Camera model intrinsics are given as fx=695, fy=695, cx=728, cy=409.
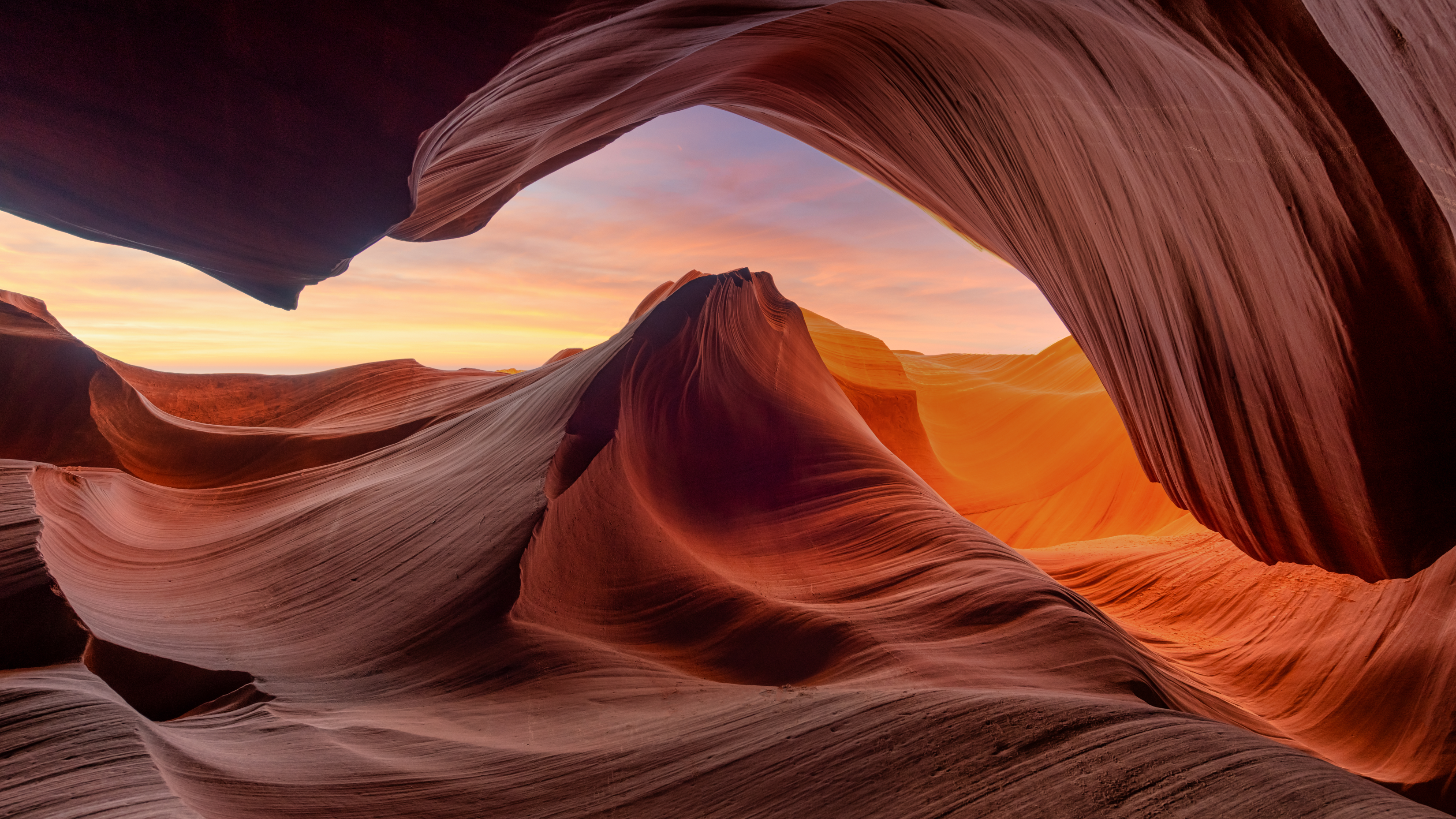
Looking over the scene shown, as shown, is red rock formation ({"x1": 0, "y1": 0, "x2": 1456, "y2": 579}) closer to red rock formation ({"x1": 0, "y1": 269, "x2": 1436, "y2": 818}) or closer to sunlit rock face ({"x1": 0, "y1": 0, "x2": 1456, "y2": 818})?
sunlit rock face ({"x1": 0, "y1": 0, "x2": 1456, "y2": 818})

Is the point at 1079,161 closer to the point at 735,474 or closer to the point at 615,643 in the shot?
the point at 735,474

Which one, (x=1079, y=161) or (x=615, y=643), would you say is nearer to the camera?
(x=615, y=643)

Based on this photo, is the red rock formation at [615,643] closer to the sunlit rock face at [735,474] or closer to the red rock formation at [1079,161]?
the sunlit rock face at [735,474]

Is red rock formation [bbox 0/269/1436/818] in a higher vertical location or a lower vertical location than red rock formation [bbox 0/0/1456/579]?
lower

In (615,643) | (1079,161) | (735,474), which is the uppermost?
(1079,161)

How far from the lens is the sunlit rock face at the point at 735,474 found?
1749mm

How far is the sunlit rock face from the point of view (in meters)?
1.75

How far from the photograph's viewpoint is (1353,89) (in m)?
2.17

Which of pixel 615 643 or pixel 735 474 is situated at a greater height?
pixel 735 474

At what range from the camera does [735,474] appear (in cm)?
421

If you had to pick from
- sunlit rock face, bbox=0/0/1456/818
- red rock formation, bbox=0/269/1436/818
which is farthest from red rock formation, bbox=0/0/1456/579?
red rock formation, bbox=0/269/1436/818

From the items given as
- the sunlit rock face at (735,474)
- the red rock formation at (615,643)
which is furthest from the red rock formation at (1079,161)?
the red rock formation at (615,643)

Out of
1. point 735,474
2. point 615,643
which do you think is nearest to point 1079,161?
point 735,474

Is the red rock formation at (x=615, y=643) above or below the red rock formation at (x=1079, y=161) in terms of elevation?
below
